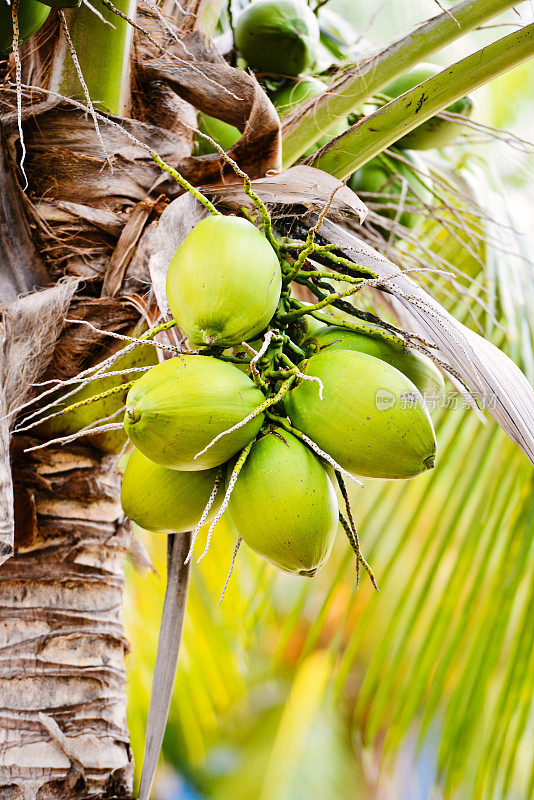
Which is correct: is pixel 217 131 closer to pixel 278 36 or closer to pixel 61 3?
pixel 278 36

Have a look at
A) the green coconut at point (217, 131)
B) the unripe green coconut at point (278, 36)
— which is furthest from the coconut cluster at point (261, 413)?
the unripe green coconut at point (278, 36)

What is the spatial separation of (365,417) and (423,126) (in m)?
0.77

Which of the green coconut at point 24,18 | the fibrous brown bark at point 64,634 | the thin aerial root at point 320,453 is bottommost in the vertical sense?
the fibrous brown bark at point 64,634

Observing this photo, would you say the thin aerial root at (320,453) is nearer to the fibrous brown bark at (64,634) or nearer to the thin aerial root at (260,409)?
the thin aerial root at (260,409)

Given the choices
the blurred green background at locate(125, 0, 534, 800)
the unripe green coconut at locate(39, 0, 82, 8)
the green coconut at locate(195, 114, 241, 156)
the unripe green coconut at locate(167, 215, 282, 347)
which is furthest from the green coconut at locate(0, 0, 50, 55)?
the blurred green background at locate(125, 0, 534, 800)

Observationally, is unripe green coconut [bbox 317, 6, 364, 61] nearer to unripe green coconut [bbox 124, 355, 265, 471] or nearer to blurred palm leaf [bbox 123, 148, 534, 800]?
blurred palm leaf [bbox 123, 148, 534, 800]

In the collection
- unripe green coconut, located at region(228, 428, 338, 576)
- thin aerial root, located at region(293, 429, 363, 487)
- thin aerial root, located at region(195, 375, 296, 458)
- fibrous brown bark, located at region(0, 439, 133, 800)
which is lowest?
fibrous brown bark, located at region(0, 439, 133, 800)

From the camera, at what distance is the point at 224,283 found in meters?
0.69

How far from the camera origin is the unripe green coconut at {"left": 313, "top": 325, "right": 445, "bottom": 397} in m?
0.79

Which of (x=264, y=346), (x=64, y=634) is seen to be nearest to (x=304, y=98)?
(x=264, y=346)

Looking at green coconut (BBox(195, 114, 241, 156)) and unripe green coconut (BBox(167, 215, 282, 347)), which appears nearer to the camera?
unripe green coconut (BBox(167, 215, 282, 347))

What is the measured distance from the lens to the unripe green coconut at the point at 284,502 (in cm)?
68

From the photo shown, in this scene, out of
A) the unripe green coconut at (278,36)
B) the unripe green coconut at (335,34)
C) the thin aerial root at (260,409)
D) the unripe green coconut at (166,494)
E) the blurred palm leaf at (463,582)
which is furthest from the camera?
the unripe green coconut at (335,34)

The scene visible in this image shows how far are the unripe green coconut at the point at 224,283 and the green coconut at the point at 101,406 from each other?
32 cm
